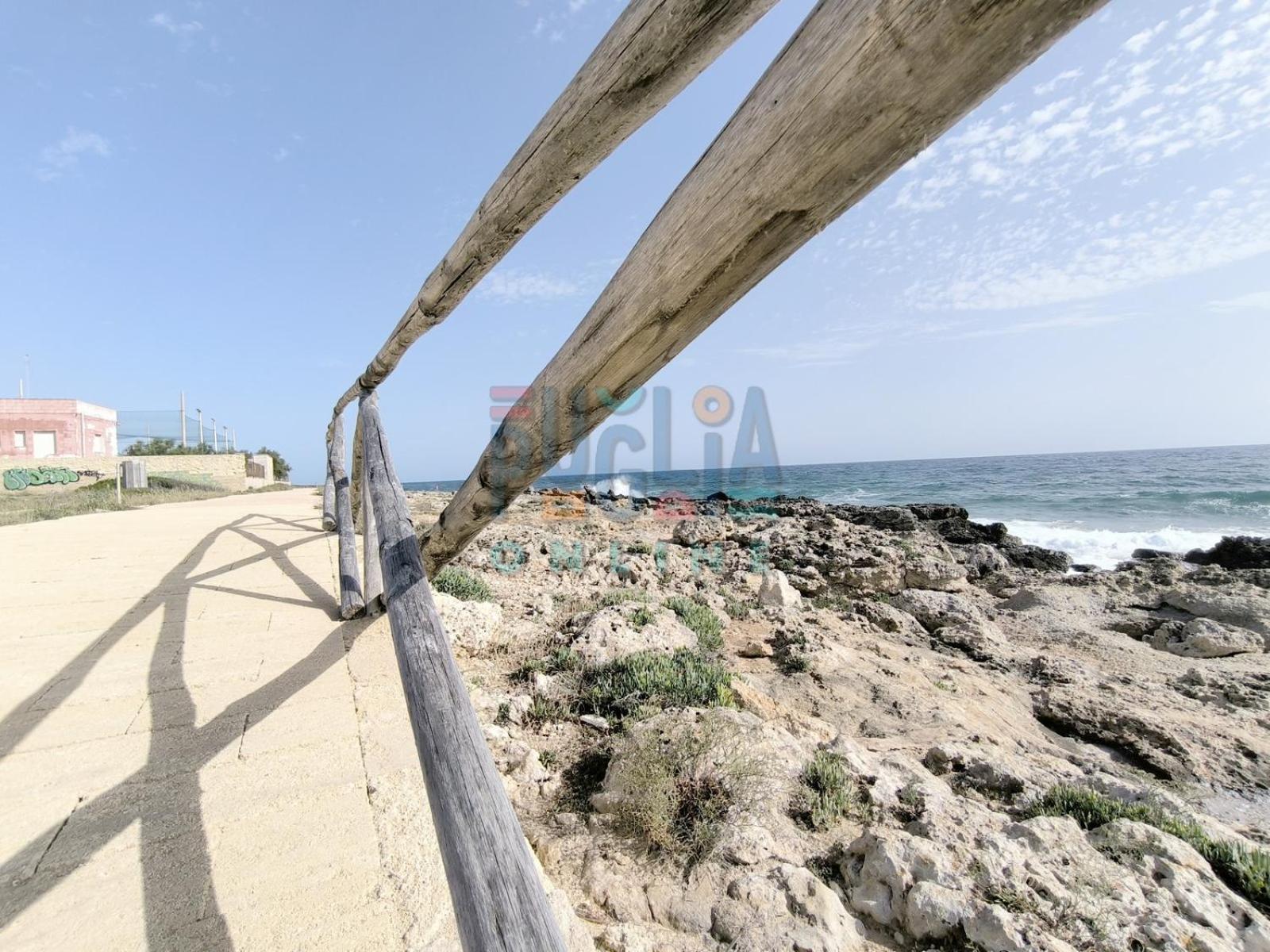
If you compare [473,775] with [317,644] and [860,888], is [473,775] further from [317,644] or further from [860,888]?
[317,644]

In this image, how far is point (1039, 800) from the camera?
2.42 meters

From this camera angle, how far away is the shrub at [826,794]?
211cm

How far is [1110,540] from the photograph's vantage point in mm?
15453

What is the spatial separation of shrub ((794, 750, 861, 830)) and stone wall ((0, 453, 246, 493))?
21.3 m

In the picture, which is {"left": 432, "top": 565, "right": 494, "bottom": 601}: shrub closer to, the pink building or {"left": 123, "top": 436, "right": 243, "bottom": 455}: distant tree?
{"left": 123, "top": 436, "right": 243, "bottom": 455}: distant tree

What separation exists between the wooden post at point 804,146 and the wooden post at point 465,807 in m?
0.84

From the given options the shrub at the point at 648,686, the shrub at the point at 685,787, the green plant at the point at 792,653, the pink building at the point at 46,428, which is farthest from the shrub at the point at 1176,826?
the pink building at the point at 46,428

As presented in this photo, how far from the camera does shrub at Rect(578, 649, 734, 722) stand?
2773 mm

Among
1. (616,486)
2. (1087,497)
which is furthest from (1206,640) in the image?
(616,486)

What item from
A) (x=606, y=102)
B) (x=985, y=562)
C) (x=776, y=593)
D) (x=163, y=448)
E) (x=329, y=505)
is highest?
(x=163, y=448)

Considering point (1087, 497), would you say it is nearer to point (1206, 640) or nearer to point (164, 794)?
point (1206, 640)

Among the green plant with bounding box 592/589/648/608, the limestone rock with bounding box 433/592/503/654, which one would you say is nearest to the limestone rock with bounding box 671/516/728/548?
the green plant with bounding box 592/589/648/608

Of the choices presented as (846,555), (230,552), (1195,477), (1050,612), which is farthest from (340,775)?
(1195,477)

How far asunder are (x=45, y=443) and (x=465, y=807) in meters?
34.2
